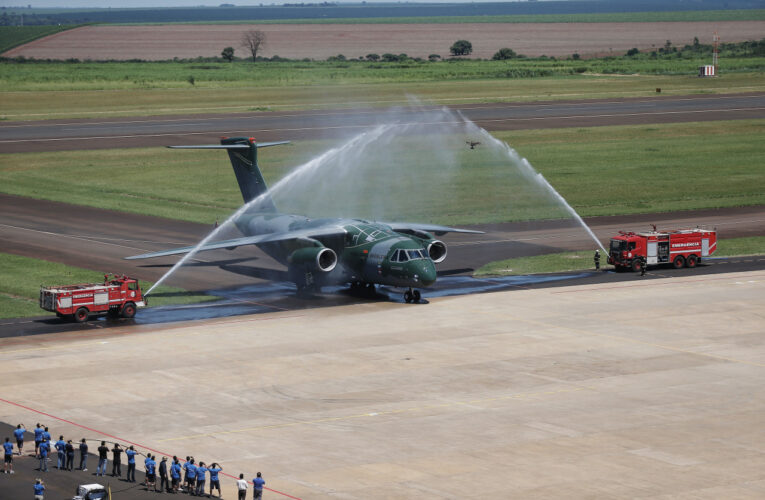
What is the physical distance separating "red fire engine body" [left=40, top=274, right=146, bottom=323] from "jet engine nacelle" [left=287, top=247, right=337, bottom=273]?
8.96 metres

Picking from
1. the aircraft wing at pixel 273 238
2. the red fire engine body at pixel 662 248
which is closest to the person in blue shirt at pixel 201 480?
the aircraft wing at pixel 273 238

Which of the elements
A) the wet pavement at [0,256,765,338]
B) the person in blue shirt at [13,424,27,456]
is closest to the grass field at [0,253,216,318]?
the wet pavement at [0,256,765,338]

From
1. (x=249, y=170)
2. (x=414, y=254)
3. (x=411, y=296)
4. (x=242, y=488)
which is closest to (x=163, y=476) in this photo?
(x=242, y=488)

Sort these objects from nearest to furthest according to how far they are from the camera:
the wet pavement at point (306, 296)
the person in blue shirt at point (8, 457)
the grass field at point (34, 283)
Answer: the person in blue shirt at point (8, 457), the wet pavement at point (306, 296), the grass field at point (34, 283)

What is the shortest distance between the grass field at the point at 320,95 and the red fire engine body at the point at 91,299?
91.1 m

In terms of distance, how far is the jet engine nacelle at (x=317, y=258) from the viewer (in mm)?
60844

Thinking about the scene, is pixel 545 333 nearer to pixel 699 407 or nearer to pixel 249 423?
pixel 699 407

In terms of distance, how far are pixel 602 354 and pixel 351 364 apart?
11.1m

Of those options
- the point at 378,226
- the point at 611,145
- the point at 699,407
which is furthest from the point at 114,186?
the point at 699,407

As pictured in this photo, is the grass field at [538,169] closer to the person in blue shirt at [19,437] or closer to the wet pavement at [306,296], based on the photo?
the wet pavement at [306,296]

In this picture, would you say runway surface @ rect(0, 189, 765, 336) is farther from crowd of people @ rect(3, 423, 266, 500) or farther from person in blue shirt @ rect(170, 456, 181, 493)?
person in blue shirt @ rect(170, 456, 181, 493)

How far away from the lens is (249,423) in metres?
40.8

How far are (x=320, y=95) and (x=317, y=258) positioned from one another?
109 meters

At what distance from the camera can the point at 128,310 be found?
5797 cm
